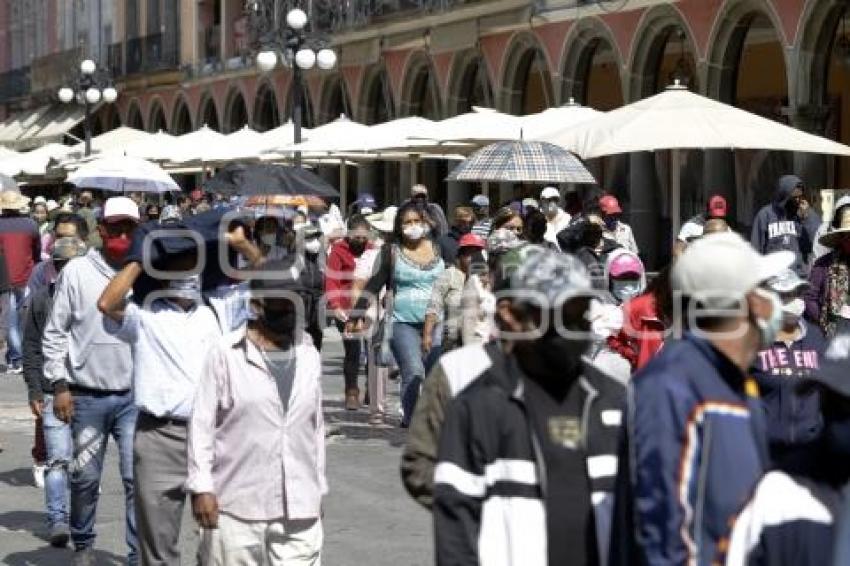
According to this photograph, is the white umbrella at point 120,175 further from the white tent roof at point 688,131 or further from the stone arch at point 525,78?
the stone arch at point 525,78

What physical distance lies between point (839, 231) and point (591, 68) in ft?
60.7

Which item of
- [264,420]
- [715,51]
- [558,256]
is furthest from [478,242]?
[715,51]

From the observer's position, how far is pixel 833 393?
4590 mm

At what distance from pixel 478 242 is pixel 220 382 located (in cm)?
610

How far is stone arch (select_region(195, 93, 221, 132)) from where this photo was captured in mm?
47312

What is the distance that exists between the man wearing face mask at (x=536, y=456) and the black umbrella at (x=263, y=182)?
12.4 metres

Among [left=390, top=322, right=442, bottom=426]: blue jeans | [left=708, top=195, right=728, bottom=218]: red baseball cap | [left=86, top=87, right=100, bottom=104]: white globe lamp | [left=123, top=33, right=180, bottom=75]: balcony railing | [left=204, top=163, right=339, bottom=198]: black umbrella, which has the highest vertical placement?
[left=123, top=33, right=180, bottom=75]: balcony railing

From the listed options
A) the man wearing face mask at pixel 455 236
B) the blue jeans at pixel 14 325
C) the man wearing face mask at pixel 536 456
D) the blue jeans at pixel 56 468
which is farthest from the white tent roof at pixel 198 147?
the man wearing face mask at pixel 536 456

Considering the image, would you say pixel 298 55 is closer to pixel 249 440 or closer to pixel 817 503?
pixel 249 440

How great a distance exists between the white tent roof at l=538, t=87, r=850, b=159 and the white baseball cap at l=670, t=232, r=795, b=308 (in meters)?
10.1

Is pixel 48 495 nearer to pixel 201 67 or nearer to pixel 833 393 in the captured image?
pixel 833 393

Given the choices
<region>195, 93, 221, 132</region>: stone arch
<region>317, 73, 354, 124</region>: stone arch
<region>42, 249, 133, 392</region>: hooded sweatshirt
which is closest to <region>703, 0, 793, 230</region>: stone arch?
<region>317, 73, 354, 124</region>: stone arch

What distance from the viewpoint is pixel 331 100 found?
131 feet

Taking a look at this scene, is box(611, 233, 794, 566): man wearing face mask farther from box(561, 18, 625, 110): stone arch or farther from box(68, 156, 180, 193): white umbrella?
box(561, 18, 625, 110): stone arch
